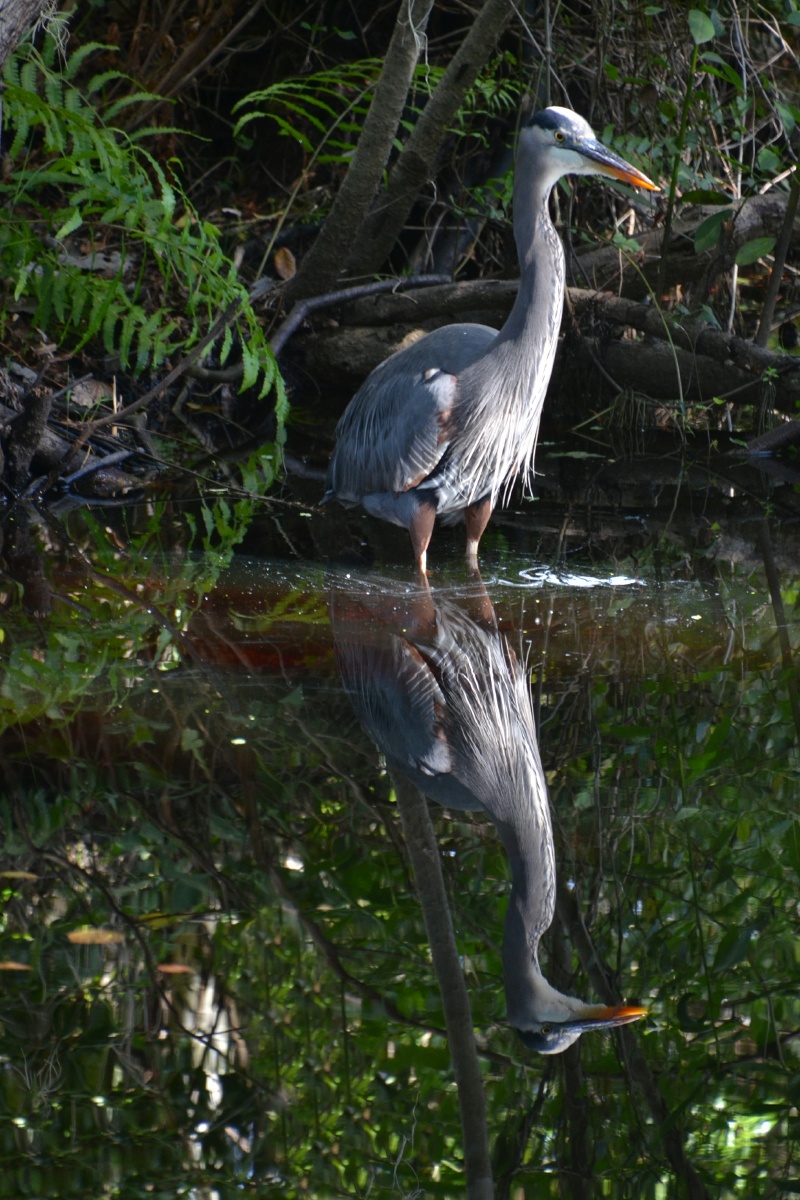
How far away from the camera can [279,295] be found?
26.5 feet

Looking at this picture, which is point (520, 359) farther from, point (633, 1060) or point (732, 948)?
point (633, 1060)

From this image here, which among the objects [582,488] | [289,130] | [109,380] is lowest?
[582,488]

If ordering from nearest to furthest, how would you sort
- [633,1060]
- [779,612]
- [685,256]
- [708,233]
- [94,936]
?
[633,1060] → [94,936] → [779,612] → [708,233] → [685,256]

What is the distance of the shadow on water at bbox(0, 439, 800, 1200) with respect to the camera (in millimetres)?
1977

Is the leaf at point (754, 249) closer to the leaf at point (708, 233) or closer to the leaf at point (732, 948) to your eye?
the leaf at point (708, 233)

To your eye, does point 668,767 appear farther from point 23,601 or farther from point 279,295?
point 279,295

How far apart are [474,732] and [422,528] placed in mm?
1950

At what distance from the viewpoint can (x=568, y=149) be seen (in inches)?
193

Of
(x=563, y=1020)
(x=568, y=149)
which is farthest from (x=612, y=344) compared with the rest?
(x=563, y=1020)

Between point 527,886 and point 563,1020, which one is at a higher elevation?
point 527,886

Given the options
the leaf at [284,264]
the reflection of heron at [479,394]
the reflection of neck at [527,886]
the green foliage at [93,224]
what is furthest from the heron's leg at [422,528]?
the leaf at [284,264]

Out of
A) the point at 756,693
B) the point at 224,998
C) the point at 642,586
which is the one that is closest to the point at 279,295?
the point at 642,586

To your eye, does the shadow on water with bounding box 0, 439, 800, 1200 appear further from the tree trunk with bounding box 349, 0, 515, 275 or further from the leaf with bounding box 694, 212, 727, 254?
the tree trunk with bounding box 349, 0, 515, 275

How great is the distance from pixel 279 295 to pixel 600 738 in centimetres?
530
